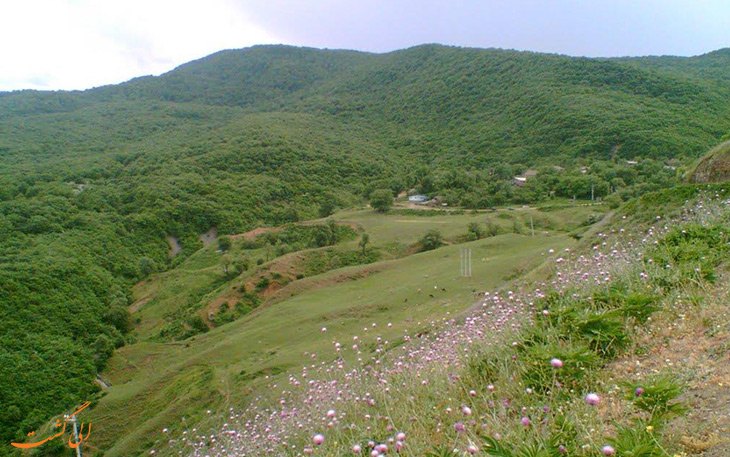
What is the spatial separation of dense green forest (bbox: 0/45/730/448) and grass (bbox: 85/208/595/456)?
236 inches

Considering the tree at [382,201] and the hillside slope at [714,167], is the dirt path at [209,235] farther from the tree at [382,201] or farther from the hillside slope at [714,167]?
the hillside slope at [714,167]

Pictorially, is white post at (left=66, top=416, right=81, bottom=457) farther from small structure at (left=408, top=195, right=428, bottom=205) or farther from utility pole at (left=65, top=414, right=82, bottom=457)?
small structure at (left=408, top=195, right=428, bottom=205)

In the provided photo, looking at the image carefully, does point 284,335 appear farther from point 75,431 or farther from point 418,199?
point 418,199

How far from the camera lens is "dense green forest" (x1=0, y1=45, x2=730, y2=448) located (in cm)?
3541

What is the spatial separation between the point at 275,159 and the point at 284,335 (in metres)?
Result: 62.0

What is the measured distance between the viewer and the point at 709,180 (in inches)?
486

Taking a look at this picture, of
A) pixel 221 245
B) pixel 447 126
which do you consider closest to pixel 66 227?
pixel 221 245

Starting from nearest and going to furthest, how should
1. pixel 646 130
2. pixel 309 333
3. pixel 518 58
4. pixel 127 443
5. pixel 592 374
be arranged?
1. pixel 592 374
2. pixel 127 443
3. pixel 309 333
4. pixel 646 130
5. pixel 518 58

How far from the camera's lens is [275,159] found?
258 ft

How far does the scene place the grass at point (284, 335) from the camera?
14.8 meters

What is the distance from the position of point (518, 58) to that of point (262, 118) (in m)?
58.5

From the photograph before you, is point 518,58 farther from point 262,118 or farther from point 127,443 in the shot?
point 127,443

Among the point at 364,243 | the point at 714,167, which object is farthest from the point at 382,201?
the point at 714,167

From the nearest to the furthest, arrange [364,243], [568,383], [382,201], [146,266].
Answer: [568,383], [364,243], [382,201], [146,266]
